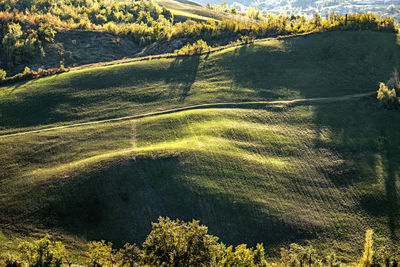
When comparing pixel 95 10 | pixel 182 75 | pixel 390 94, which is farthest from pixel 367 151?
pixel 95 10

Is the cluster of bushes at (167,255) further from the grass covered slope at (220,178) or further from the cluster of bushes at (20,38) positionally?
the cluster of bushes at (20,38)

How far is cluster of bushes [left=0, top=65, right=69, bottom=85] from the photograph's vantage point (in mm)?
65062

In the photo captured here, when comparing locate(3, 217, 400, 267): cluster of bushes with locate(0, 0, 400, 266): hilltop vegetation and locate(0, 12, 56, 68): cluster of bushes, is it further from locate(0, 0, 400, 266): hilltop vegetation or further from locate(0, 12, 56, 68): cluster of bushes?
locate(0, 12, 56, 68): cluster of bushes

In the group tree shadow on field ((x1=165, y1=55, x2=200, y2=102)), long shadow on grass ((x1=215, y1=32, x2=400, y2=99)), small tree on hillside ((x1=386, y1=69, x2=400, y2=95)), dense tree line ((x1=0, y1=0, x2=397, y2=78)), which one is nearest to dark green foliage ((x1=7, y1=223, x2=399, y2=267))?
tree shadow on field ((x1=165, y1=55, x2=200, y2=102))

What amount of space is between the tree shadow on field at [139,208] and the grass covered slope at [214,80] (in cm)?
1849

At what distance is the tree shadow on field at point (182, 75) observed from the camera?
65750mm

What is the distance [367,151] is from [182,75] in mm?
42060

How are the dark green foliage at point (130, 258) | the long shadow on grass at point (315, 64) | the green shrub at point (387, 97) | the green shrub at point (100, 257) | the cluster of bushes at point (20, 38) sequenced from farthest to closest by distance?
the cluster of bushes at point (20, 38) → the long shadow on grass at point (315, 64) → the green shrub at point (387, 97) → the dark green foliage at point (130, 258) → the green shrub at point (100, 257)

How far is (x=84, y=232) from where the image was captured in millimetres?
38156

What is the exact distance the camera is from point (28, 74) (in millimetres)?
67125

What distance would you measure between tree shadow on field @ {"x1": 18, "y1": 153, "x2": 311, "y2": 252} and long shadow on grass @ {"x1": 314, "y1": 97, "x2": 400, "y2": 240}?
11.8 metres

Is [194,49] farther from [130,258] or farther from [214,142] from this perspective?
[130,258]

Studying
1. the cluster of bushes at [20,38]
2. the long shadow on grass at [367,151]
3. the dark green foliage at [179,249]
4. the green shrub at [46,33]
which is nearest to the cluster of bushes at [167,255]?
the dark green foliage at [179,249]

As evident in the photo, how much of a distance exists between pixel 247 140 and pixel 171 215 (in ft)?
63.1
